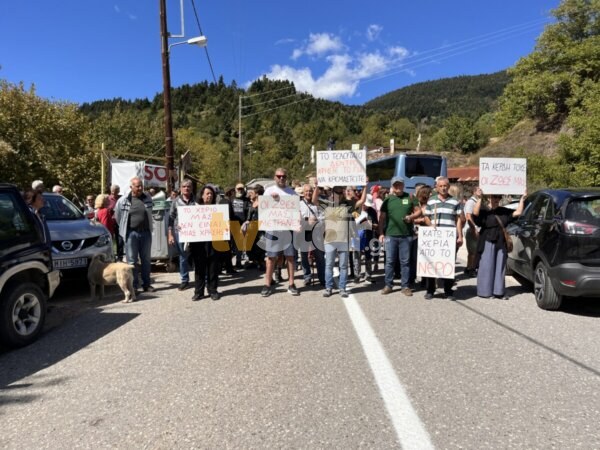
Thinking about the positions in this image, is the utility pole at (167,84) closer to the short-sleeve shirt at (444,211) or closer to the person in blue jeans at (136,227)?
the person in blue jeans at (136,227)

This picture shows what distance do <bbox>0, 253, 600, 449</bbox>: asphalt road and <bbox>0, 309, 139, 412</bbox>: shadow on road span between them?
0.02 metres

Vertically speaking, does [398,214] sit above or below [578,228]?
above

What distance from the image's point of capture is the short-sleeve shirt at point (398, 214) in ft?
22.0

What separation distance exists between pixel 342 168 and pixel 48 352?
17.0ft

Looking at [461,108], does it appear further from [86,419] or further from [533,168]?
[86,419]

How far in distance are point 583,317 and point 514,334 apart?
1503mm

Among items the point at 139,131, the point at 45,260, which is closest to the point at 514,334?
Result: the point at 45,260

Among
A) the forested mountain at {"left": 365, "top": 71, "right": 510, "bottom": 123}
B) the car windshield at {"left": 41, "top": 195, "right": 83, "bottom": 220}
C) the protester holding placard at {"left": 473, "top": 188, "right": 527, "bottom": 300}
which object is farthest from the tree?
the forested mountain at {"left": 365, "top": 71, "right": 510, "bottom": 123}

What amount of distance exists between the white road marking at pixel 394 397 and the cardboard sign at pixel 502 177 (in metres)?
3.63

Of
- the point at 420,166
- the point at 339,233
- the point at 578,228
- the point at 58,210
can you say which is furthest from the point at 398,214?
the point at 420,166

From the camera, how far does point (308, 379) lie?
11.8 ft

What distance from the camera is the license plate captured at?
6.42 m

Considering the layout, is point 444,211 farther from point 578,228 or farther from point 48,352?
point 48,352

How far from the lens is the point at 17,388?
140 inches
